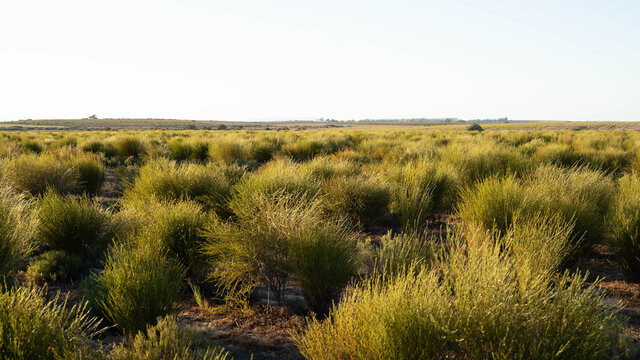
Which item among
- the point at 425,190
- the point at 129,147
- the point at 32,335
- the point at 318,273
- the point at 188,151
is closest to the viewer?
the point at 32,335

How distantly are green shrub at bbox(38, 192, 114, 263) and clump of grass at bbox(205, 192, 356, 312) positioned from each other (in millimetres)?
1695

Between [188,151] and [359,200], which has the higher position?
[188,151]

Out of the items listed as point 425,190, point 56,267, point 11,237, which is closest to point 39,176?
point 56,267

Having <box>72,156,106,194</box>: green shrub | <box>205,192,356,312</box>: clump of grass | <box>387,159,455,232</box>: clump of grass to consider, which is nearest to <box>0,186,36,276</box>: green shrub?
<box>205,192,356,312</box>: clump of grass

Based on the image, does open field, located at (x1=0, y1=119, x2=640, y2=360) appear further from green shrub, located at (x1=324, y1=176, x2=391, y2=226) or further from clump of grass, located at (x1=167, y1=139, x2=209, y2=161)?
clump of grass, located at (x1=167, y1=139, x2=209, y2=161)

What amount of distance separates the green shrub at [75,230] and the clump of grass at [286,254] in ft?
5.56

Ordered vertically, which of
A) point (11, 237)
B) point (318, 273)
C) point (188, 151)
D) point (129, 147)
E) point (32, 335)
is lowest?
point (318, 273)

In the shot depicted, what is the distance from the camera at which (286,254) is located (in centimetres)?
342

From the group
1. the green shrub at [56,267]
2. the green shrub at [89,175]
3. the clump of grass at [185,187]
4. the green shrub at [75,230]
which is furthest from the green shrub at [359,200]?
the green shrub at [89,175]

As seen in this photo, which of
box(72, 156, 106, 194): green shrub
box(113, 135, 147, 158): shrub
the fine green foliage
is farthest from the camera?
box(113, 135, 147, 158): shrub

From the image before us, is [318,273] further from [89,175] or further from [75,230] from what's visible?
[89,175]

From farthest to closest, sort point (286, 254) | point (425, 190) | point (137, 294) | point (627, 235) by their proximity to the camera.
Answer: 1. point (425, 190)
2. point (627, 235)
3. point (286, 254)
4. point (137, 294)

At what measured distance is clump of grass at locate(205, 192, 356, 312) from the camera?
3.21 metres

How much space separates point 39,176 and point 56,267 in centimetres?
384
